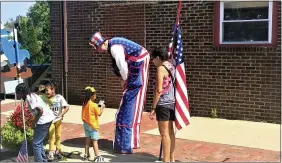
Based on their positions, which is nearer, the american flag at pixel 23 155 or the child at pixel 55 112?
the american flag at pixel 23 155

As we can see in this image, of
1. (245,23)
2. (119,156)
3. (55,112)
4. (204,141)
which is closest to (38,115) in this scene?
(55,112)

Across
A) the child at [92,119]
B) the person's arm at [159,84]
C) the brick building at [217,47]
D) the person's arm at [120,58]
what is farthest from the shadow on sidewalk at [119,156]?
the brick building at [217,47]

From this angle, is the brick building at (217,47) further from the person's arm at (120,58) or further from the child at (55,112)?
the child at (55,112)

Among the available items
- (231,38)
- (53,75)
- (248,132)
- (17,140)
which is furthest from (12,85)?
(53,75)

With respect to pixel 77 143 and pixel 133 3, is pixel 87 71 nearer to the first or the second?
pixel 133 3

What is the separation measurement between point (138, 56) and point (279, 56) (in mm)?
3726

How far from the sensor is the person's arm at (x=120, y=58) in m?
5.71

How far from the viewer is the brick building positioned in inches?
338

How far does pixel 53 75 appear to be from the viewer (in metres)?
11.9

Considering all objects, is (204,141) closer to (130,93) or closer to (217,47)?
(130,93)

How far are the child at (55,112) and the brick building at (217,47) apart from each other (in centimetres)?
402

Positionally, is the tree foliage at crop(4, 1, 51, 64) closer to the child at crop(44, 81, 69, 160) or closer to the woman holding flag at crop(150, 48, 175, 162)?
the child at crop(44, 81, 69, 160)

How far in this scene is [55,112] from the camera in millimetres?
6121

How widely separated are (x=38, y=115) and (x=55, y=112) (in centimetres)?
52
